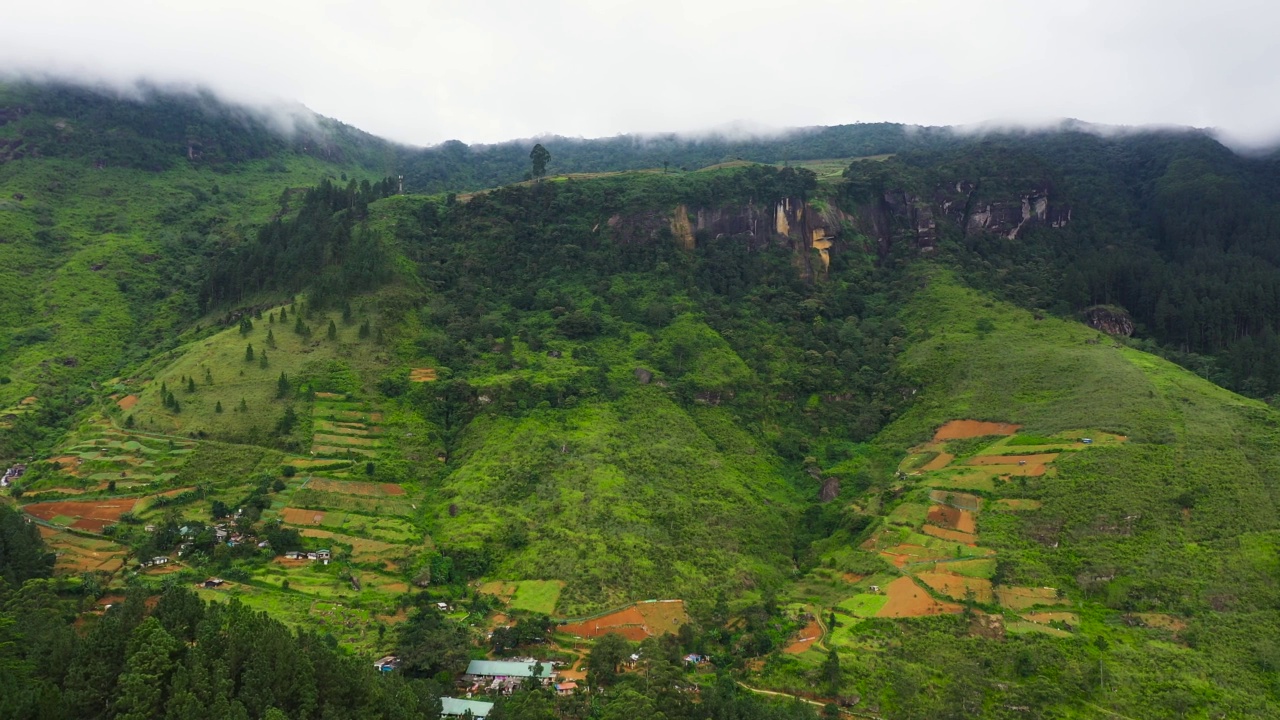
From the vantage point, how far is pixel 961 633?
60.0 meters

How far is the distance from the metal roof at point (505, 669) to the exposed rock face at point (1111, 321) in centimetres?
9484

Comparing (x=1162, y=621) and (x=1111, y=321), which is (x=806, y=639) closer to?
(x=1162, y=621)

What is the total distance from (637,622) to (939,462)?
1560 inches

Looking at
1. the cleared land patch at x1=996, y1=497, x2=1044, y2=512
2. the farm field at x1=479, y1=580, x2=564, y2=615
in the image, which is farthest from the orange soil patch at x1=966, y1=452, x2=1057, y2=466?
Answer: the farm field at x1=479, y1=580, x2=564, y2=615

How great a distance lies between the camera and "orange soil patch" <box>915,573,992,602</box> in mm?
63656

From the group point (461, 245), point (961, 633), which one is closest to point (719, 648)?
point (961, 633)

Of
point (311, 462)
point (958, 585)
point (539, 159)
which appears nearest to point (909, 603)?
point (958, 585)

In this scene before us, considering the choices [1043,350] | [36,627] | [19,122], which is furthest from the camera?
[19,122]

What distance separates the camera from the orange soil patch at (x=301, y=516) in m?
72.5

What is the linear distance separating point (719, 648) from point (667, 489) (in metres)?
22.3

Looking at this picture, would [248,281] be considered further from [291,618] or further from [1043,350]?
[1043,350]

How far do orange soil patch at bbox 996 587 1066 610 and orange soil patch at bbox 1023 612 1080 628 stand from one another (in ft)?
3.14

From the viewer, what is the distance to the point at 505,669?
5862 cm

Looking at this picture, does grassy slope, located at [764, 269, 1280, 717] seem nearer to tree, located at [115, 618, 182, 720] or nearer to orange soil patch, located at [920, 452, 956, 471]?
orange soil patch, located at [920, 452, 956, 471]
